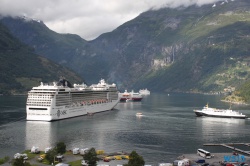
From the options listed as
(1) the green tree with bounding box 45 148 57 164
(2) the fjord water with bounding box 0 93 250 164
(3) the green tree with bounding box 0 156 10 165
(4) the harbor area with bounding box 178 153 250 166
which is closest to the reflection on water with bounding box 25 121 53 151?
(2) the fjord water with bounding box 0 93 250 164

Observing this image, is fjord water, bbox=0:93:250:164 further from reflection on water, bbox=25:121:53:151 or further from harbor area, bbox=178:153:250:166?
harbor area, bbox=178:153:250:166

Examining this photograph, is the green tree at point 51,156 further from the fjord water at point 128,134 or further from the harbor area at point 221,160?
the harbor area at point 221,160

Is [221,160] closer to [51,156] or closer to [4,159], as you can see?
[51,156]

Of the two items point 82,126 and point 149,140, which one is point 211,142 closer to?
point 149,140

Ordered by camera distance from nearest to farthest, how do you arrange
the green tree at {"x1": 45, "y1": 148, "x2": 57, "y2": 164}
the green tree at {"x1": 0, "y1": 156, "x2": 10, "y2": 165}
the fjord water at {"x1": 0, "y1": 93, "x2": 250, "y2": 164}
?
1. the green tree at {"x1": 45, "y1": 148, "x2": 57, "y2": 164}
2. the green tree at {"x1": 0, "y1": 156, "x2": 10, "y2": 165}
3. the fjord water at {"x1": 0, "y1": 93, "x2": 250, "y2": 164}

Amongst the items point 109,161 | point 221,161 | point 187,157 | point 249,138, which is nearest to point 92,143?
point 109,161

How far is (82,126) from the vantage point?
538 ft

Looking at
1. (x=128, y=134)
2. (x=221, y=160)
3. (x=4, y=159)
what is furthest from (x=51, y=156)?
(x=128, y=134)

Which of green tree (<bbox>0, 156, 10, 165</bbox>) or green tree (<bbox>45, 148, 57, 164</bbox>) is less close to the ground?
green tree (<bbox>45, 148, 57, 164</bbox>)

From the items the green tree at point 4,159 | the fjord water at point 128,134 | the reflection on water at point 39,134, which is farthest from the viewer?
the reflection on water at point 39,134

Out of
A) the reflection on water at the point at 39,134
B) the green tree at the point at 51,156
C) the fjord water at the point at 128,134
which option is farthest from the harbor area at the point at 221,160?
the reflection on water at the point at 39,134


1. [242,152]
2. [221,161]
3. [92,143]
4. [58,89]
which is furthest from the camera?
[58,89]

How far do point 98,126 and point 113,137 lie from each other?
27.8 m

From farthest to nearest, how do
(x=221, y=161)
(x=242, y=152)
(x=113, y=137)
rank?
(x=113, y=137), (x=242, y=152), (x=221, y=161)
